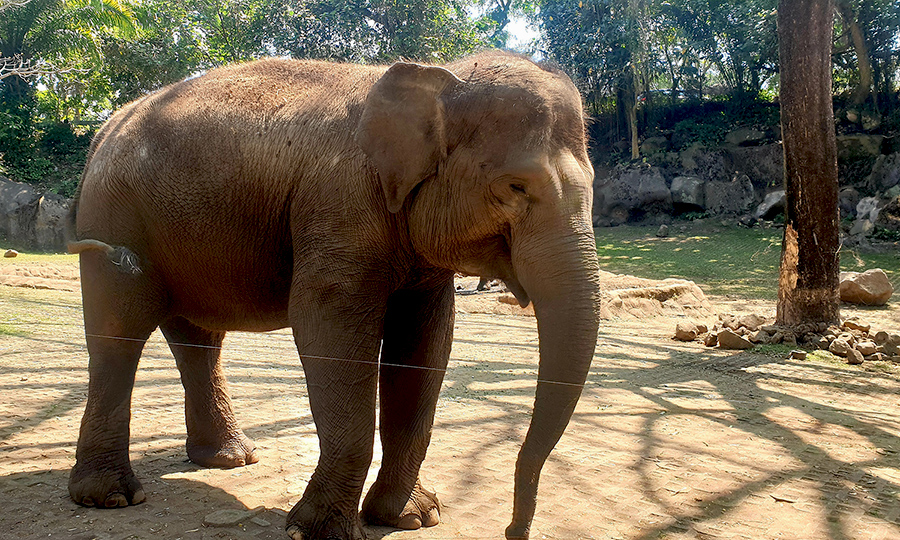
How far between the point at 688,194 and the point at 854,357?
1769cm

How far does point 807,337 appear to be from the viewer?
321 inches

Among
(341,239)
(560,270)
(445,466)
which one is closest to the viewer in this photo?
(560,270)

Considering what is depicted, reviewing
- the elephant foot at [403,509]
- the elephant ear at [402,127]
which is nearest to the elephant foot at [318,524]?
the elephant foot at [403,509]

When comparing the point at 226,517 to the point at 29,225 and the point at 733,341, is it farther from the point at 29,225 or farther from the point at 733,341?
the point at 29,225

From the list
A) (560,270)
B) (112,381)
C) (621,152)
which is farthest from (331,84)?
(621,152)

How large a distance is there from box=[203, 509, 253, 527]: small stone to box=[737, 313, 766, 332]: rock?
691cm

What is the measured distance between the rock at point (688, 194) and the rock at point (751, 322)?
15.9m

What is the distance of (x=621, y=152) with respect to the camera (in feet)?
93.2

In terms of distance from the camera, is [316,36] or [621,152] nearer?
[316,36]

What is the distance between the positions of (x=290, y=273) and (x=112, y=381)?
3.47ft

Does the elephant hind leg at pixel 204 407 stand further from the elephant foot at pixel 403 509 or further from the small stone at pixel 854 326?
the small stone at pixel 854 326

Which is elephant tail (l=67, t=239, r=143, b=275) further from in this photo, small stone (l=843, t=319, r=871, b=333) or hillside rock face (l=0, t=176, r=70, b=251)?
hillside rock face (l=0, t=176, r=70, b=251)

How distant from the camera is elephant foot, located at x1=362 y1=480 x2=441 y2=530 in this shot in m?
3.40

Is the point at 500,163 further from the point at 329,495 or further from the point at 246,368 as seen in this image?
the point at 246,368
